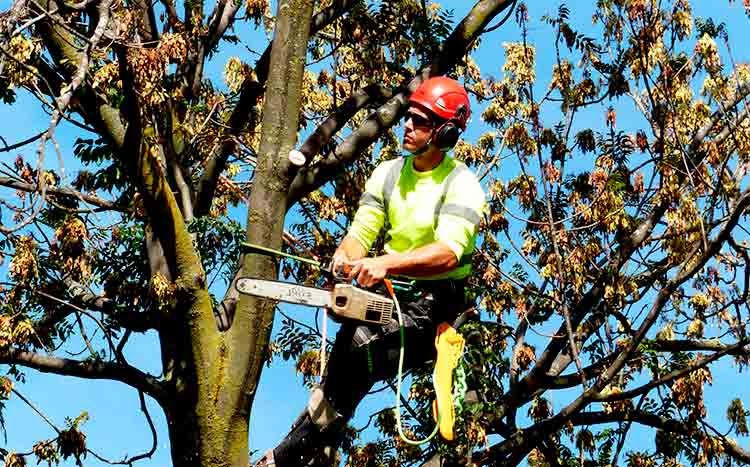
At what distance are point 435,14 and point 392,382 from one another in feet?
11.0

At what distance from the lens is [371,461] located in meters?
10.7

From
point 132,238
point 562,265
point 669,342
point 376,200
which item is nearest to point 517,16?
point 562,265

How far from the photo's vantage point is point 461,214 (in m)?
5.73

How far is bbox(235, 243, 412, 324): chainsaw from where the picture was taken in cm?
562

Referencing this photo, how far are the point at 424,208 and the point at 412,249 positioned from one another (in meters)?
0.22

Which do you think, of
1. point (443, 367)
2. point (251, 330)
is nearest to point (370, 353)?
point (443, 367)

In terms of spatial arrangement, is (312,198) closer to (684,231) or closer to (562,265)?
(562,265)

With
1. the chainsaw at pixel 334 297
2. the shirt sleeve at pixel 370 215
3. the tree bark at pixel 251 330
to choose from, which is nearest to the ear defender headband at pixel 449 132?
the shirt sleeve at pixel 370 215

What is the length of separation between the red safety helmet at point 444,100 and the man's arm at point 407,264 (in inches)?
26.9

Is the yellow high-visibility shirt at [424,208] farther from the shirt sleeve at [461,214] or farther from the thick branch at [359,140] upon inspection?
the thick branch at [359,140]

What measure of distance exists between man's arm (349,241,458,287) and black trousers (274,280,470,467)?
49cm

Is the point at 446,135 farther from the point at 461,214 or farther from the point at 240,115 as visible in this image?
the point at 240,115

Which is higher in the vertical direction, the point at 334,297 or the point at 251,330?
the point at 251,330

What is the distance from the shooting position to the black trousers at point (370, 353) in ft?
20.2
